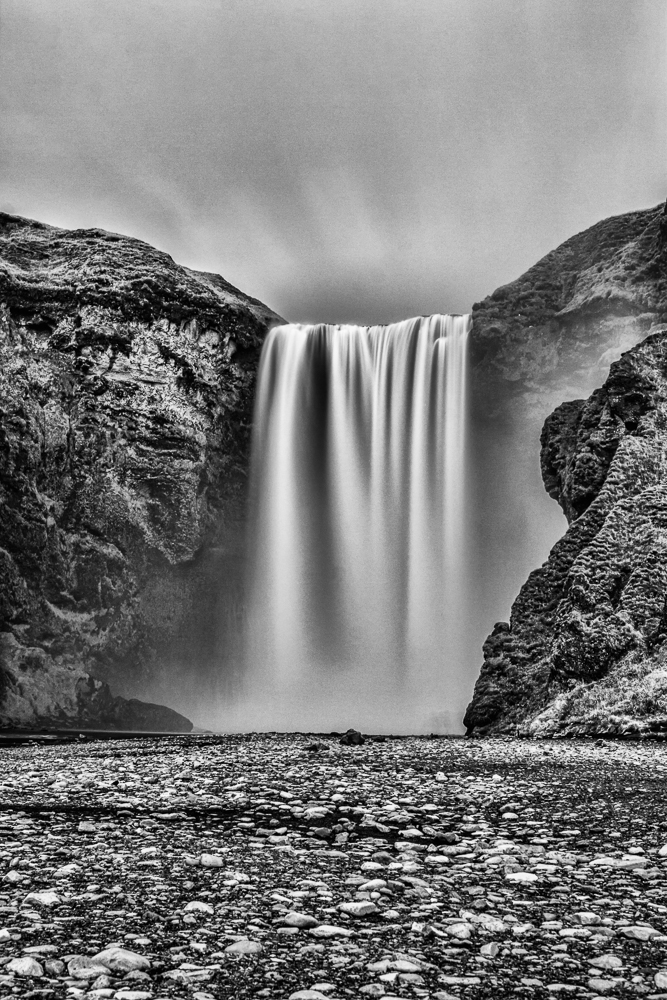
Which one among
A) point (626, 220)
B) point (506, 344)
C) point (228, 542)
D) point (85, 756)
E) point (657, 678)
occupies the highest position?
point (626, 220)

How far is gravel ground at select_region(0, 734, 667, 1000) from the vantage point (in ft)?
12.3

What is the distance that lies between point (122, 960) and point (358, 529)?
43680 mm

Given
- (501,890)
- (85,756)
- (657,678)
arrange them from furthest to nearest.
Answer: (657,678), (85,756), (501,890)

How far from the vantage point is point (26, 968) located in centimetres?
371

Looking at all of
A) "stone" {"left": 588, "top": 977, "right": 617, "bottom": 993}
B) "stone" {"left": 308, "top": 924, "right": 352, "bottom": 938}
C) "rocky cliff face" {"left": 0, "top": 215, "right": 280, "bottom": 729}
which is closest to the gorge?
"rocky cliff face" {"left": 0, "top": 215, "right": 280, "bottom": 729}

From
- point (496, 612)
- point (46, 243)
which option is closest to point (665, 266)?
point (496, 612)

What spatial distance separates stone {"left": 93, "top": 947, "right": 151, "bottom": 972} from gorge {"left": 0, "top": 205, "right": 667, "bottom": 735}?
37494 mm

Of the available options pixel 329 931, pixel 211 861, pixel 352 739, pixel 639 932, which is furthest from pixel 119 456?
pixel 639 932

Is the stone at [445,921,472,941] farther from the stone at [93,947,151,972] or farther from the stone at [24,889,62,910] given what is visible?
the stone at [24,889,62,910]

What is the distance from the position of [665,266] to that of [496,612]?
2024 cm

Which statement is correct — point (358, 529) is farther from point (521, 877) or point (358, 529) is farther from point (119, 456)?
point (521, 877)

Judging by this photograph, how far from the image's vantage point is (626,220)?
146ft

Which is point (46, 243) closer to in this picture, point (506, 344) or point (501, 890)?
point (506, 344)

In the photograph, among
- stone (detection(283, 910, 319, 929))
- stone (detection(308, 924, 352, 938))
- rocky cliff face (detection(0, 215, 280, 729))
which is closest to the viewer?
Result: stone (detection(308, 924, 352, 938))
